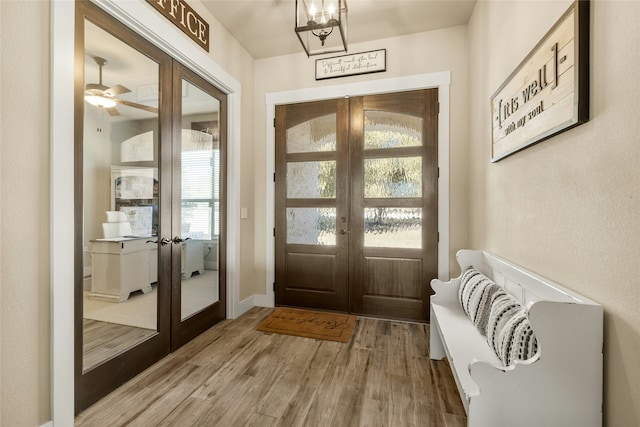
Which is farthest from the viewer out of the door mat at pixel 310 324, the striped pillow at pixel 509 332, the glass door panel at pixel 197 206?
the door mat at pixel 310 324

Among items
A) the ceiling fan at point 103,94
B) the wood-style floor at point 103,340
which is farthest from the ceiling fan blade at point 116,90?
the wood-style floor at point 103,340

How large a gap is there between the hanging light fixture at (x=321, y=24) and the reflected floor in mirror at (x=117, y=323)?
2.18 meters

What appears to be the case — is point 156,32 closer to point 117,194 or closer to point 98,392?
point 117,194

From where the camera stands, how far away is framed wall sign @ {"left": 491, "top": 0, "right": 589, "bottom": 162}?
1140 millimetres

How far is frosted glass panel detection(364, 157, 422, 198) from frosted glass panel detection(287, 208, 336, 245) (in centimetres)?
52

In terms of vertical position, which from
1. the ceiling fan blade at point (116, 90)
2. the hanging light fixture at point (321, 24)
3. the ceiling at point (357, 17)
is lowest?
the ceiling fan blade at point (116, 90)

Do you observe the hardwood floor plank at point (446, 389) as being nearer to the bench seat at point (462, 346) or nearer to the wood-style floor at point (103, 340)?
the bench seat at point (462, 346)

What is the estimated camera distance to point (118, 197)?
1.98m

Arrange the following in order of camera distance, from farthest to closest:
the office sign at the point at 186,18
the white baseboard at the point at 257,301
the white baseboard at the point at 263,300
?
the white baseboard at the point at 263,300 < the white baseboard at the point at 257,301 < the office sign at the point at 186,18

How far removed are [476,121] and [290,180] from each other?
78.2 inches

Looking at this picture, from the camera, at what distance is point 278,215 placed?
3490mm

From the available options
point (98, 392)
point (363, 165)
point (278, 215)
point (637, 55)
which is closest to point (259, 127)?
point (278, 215)

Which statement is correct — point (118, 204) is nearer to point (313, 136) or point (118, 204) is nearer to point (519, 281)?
point (313, 136)

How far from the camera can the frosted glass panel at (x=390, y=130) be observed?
10.1 ft
